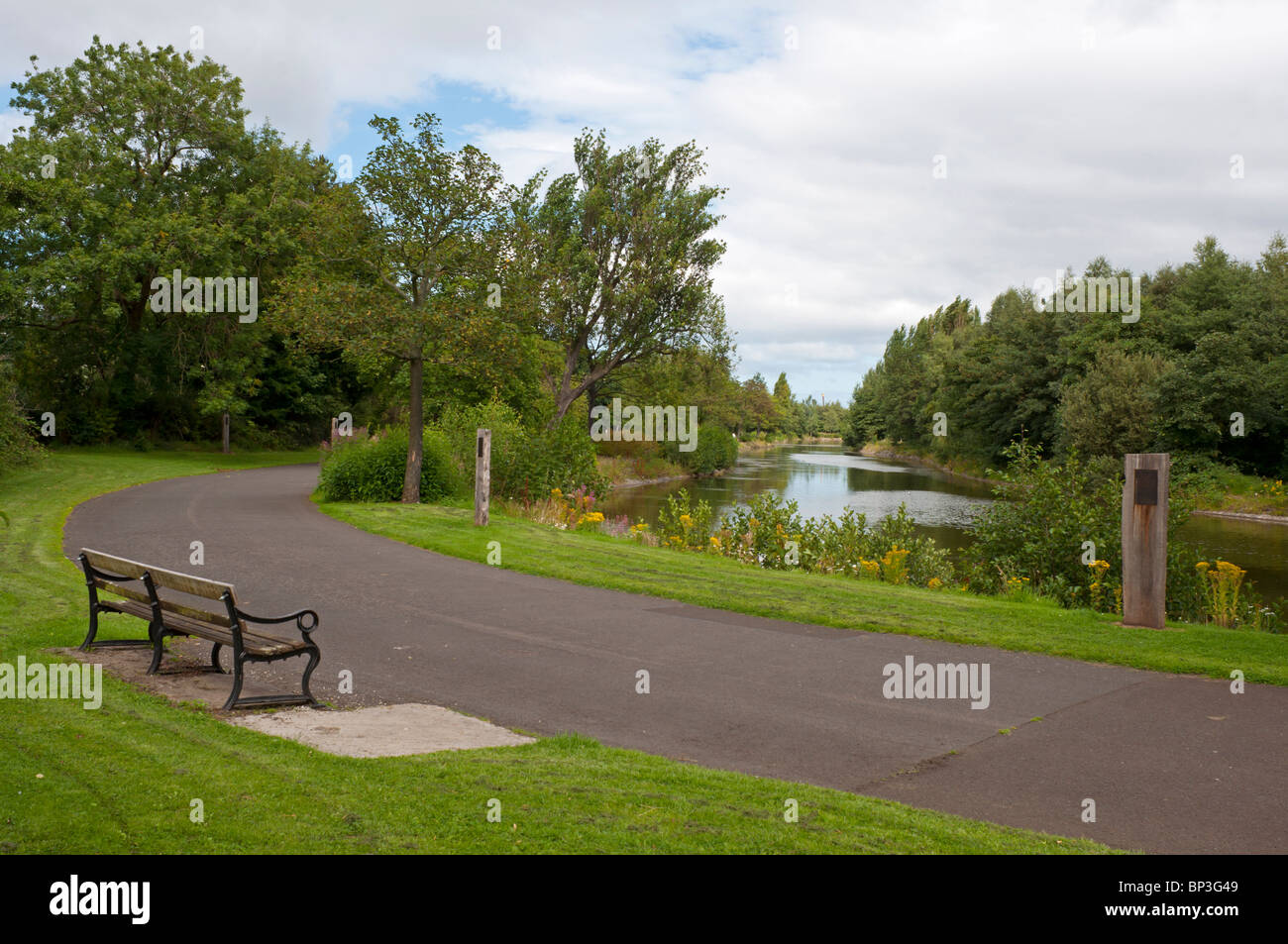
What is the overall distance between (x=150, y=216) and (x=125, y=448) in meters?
10.5

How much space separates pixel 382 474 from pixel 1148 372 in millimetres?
42620

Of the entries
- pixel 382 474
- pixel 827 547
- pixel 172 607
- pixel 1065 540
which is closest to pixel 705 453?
pixel 382 474

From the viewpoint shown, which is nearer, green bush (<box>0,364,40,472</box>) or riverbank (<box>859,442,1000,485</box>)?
green bush (<box>0,364,40,472</box>)

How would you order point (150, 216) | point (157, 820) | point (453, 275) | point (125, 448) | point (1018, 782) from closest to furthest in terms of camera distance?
point (157, 820)
point (1018, 782)
point (453, 275)
point (150, 216)
point (125, 448)

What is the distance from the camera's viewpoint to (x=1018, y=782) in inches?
243

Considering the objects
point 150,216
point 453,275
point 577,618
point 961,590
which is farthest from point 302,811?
point 150,216

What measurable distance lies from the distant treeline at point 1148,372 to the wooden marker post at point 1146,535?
24.0 meters

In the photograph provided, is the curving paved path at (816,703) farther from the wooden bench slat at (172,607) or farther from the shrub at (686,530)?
the shrub at (686,530)

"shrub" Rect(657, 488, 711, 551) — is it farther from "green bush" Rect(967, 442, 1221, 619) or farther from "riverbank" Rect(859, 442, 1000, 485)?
"riverbank" Rect(859, 442, 1000, 485)

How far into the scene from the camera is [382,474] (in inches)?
925

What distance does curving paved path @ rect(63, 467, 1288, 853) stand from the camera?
234 inches

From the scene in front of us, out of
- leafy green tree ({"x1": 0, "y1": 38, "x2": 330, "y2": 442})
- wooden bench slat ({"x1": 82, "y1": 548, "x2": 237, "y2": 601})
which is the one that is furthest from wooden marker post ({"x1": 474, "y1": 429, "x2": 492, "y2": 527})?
leafy green tree ({"x1": 0, "y1": 38, "x2": 330, "y2": 442})

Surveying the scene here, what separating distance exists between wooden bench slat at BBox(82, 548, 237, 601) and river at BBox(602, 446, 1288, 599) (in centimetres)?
1372
